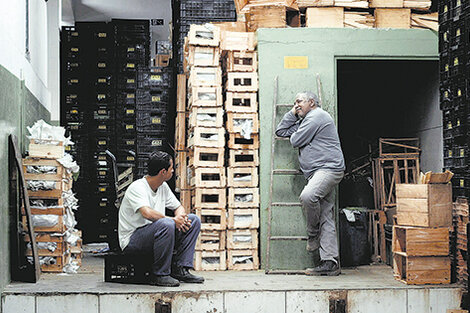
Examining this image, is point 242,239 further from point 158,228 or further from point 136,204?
point 136,204

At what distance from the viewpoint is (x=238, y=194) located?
9422 millimetres

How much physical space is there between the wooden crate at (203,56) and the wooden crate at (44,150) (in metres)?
2.35

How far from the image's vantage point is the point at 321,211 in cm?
891

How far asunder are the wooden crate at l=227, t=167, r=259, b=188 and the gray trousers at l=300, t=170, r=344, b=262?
886 millimetres

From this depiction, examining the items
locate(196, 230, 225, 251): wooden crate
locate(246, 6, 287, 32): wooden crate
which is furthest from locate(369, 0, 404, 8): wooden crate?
locate(196, 230, 225, 251): wooden crate

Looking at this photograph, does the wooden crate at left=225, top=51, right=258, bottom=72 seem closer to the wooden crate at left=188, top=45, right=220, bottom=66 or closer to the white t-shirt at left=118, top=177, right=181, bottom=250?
the wooden crate at left=188, top=45, right=220, bottom=66

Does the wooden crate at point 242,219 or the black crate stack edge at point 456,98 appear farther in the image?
the wooden crate at point 242,219

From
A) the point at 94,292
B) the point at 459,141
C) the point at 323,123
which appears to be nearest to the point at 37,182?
the point at 94,292

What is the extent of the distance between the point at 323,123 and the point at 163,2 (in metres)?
13.3

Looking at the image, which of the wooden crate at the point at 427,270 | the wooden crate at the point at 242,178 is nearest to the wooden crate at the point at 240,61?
the wooden crate at the point at 242,178

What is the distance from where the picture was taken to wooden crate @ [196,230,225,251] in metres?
9.34

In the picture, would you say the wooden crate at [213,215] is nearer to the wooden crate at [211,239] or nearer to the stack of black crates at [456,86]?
the wooden crate at [211,239]

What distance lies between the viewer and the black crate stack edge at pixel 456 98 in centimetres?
788

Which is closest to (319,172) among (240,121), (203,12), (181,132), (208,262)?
(240,121)
